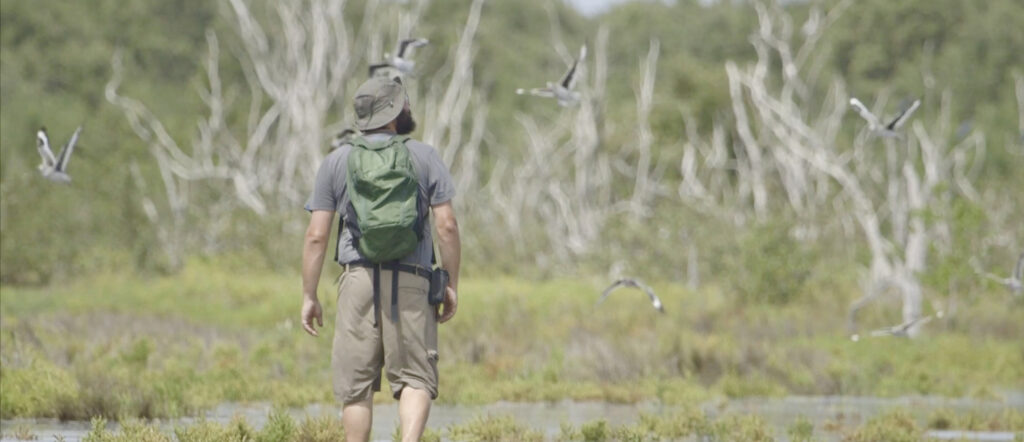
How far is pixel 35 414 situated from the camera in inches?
500

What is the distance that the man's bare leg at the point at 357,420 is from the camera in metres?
7.93

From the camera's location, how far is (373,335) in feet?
25.9

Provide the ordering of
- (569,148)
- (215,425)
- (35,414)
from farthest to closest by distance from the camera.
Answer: (569,148), (35,414), (215,425)

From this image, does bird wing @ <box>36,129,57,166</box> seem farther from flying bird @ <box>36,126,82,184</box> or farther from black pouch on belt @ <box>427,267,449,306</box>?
black pouch on belt @ <box>427,267,449,306</box>

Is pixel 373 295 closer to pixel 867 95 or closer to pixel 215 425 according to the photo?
pixel 215 425

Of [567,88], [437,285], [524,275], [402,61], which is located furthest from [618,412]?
[524,275]

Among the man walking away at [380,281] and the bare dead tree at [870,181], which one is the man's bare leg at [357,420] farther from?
the bare dead tree at [870,181]

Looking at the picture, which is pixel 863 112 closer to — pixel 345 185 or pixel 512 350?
pixel 345 185

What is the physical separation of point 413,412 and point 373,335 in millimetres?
408

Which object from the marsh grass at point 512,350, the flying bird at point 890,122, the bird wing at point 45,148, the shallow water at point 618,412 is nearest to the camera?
the flying bird at point 890,122

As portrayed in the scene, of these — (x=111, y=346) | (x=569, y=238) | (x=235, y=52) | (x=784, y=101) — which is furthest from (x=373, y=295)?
(x=235, y=52)

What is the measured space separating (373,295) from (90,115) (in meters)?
47.2

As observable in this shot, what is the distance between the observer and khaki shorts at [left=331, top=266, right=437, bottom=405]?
25.8ft

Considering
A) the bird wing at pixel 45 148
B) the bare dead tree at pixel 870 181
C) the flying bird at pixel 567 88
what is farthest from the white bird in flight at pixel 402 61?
the bare dead tree at pixel 870 181
